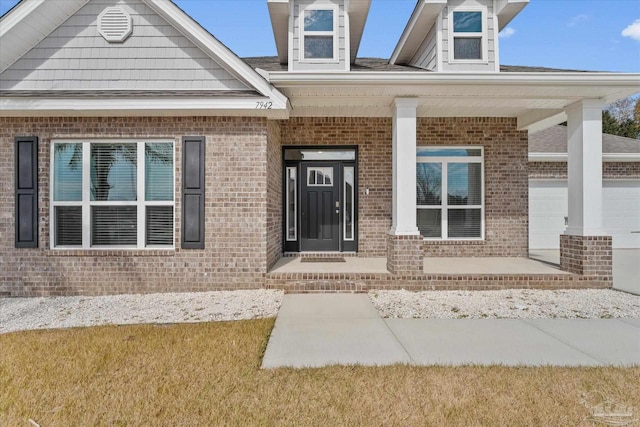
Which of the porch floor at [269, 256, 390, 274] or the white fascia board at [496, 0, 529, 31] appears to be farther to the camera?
the white fascia board at [496, 0, 529, 31]

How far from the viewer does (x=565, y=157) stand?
10.2 metres

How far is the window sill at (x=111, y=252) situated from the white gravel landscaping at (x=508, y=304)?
3859 mm

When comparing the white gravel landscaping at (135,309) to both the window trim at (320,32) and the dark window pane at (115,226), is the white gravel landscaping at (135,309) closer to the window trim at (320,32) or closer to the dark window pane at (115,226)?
the dark window pane at (115,226)

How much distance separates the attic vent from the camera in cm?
579

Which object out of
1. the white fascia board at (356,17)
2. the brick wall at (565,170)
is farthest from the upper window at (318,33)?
the brick wall at (565,170)

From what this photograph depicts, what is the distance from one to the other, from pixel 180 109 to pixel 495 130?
7180mm

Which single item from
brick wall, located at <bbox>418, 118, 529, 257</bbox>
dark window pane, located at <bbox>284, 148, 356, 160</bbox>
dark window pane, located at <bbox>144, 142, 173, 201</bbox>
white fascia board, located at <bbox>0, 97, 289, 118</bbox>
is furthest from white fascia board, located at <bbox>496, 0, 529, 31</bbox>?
dark window pane, located at <bbox>144, 142, 173, 201</bbox>

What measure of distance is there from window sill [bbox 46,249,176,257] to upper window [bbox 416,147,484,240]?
583 cm

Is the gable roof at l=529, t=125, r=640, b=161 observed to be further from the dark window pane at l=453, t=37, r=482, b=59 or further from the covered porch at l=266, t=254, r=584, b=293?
the covered porch at l=266, t=254, r=584, b=293

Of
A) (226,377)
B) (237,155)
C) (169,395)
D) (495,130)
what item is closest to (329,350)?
(226,377)

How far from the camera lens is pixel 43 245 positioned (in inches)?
235

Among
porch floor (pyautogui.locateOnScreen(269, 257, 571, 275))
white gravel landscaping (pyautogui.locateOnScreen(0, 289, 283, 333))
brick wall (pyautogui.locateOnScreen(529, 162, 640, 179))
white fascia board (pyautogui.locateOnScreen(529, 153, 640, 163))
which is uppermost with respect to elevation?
white fascia board (pyautogui.locateOnScreen(529, 153, 640, 163))

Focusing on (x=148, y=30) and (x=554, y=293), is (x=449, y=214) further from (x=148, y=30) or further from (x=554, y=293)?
(x=148, y=30)

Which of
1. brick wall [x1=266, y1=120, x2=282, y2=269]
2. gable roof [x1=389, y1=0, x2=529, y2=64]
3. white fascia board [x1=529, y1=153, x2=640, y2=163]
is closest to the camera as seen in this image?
brick wall [x1=266, y1=120, x2=282, y2=269]
